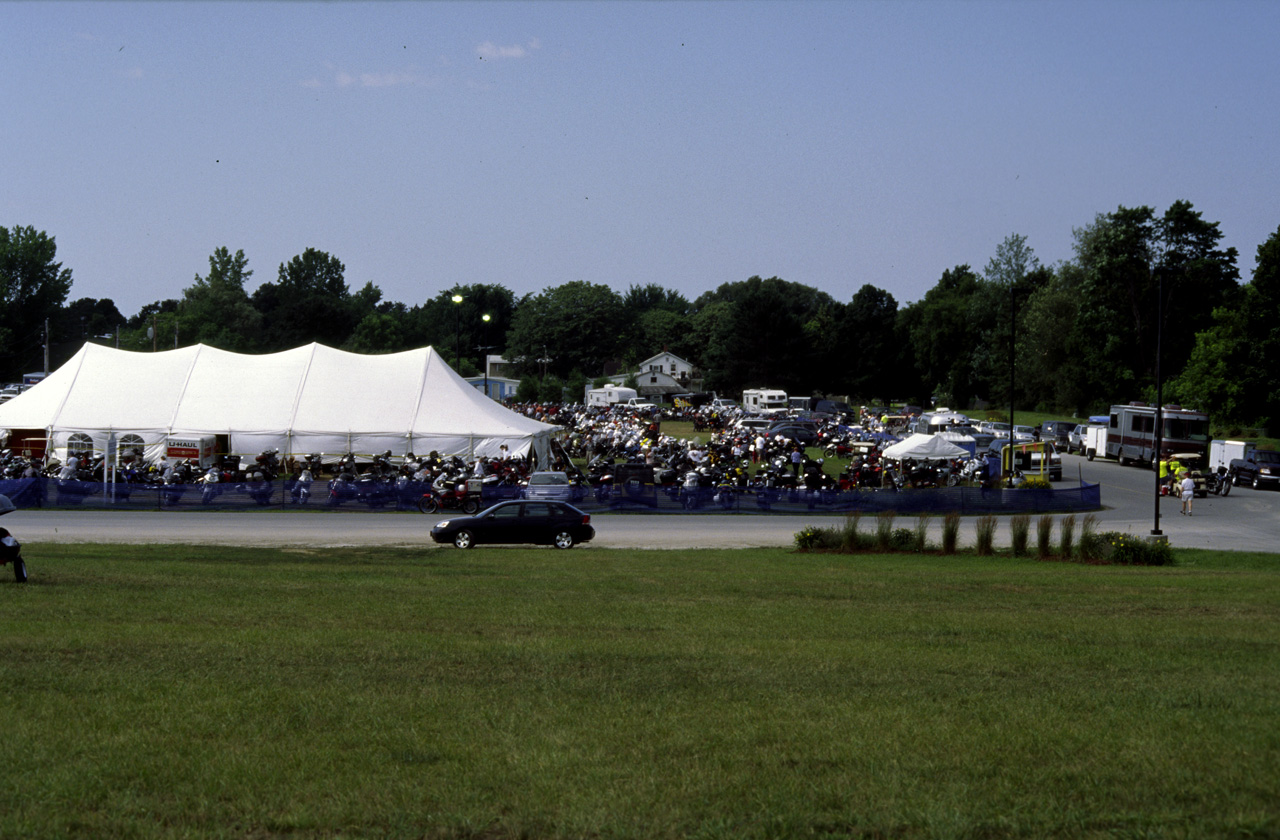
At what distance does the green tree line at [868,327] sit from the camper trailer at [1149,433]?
4485 mm

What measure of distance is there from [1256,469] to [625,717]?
41019mm

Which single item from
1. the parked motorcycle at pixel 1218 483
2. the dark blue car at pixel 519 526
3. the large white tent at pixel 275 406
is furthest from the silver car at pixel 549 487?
the parked motorcycle at pixel 1218 483

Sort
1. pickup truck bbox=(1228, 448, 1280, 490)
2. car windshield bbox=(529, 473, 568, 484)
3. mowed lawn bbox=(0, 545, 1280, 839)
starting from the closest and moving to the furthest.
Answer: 1. mowed lawn bbox=(0, 545, 1280, 839)
2. car windshield bbox=(529, 473, 568, 484)
3. pickup truck bbox=(1228, 448, 1280, 490)

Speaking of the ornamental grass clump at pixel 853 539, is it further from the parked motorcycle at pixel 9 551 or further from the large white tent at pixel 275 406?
the large white tent at pixel 275 406

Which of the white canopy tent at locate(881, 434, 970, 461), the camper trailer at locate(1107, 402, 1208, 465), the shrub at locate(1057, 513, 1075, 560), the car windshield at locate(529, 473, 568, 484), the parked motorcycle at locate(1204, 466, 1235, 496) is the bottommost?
the shrub at locate(1057, 513, 1075, 560)

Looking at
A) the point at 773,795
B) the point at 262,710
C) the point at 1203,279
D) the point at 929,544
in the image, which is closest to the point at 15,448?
the point at 929,544

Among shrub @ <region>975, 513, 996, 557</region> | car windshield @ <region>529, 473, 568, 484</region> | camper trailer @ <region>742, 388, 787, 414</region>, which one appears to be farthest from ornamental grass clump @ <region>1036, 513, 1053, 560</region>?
camper trailer @ <region>742, 388, 787, 414</region>

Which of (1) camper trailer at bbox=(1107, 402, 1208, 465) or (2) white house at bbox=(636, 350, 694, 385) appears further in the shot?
(2) white house at bbox=(636, 350, 694, 385)

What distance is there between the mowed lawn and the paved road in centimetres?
1203

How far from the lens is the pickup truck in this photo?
131ft

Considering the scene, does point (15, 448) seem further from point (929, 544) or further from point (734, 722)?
point (734, 722)

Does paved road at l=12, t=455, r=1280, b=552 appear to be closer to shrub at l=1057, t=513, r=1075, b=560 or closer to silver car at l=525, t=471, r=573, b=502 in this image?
silver car at l=525, t=471, r=573, b=502

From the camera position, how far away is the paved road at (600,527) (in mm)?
25484

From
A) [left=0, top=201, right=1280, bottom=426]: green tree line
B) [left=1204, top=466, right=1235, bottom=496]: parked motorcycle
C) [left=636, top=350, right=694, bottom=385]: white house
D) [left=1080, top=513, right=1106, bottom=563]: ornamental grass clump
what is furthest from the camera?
[left=636, top=350, right=694, bottom=385]: white house
